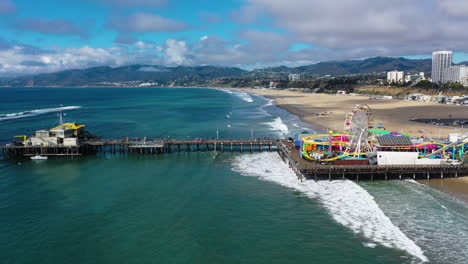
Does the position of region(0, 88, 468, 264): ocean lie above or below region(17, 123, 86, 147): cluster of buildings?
below

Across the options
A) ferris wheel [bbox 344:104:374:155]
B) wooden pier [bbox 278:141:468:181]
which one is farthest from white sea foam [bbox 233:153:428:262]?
ferris wheel [bbox 344:104:374:155]

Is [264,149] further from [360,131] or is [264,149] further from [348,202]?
[348,202]

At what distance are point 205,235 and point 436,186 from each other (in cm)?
2675

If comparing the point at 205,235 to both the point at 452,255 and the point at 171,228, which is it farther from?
the point at 452,255

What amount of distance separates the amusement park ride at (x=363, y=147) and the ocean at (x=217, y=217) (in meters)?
3.92

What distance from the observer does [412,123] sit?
77.2 meters

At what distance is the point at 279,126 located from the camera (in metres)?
78.9

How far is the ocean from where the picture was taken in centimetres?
2523

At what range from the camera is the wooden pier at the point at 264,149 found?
133 ft

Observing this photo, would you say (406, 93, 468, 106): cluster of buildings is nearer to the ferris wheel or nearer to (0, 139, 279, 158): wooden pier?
(0, 139, 279, 158): wooden pier

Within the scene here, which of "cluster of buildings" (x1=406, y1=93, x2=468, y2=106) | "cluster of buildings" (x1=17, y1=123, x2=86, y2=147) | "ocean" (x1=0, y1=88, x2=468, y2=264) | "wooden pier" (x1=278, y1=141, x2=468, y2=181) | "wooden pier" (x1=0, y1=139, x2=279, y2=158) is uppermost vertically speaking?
"cluster of buildings" (x1=406, y1=93, x2=468, y2=106)

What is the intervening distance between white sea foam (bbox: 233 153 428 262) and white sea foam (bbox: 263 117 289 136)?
20337 mm

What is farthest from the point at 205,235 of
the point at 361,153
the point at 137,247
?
the point at 361,153

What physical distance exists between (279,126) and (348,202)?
1796 inches
